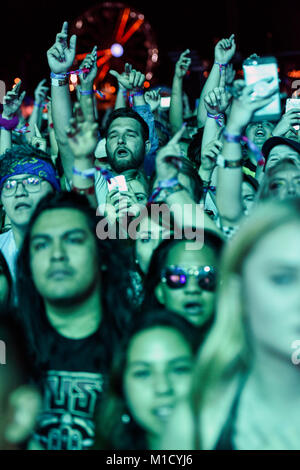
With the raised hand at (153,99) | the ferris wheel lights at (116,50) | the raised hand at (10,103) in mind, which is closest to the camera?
the raised hand at (10,103)

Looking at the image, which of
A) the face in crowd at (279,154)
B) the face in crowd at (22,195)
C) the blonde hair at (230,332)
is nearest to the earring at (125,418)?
the blonde hair at (230,332)

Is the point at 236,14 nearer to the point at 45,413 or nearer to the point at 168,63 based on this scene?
the point at 168,63

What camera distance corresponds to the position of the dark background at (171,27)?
11867mm

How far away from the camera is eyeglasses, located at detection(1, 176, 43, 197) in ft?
10.7

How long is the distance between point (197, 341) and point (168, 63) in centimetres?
1193

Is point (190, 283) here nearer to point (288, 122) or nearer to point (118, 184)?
point (118, 184)

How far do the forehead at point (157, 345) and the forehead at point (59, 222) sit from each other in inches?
20.7

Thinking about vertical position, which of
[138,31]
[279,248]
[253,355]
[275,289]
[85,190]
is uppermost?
[138,31]

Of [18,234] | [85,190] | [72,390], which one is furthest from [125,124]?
[72,390]

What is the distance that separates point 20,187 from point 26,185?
36 mm

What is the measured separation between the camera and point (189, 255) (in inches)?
100

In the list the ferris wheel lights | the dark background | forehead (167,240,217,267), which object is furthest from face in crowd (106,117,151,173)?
the dark background

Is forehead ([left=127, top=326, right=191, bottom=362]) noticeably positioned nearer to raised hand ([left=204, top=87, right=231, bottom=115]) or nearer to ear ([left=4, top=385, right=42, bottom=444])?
ear ([left=4, top=385, right=42, bottom=444])

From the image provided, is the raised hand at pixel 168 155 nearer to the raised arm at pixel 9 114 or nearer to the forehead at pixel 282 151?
the forehead at pixel 282 151
